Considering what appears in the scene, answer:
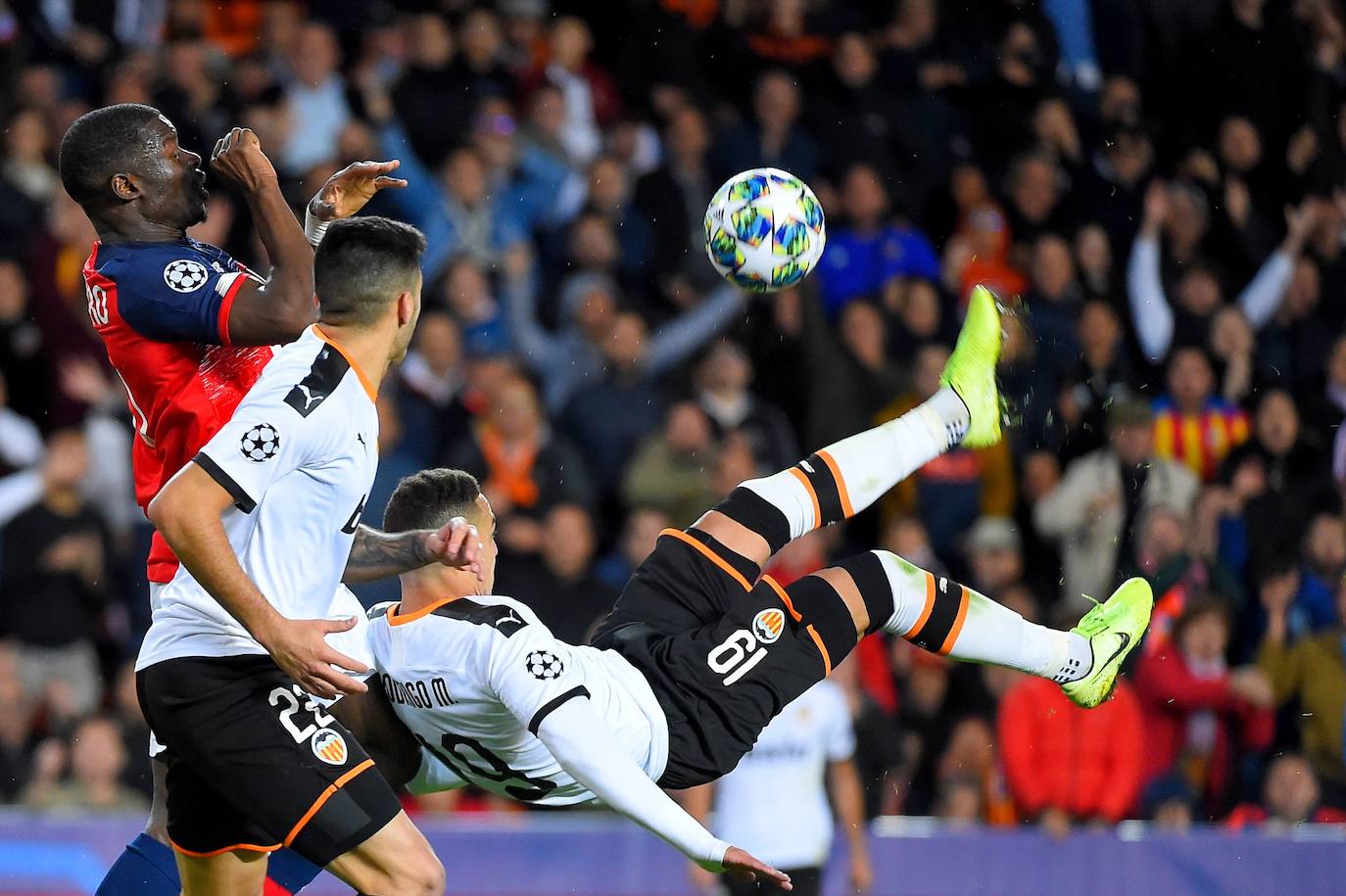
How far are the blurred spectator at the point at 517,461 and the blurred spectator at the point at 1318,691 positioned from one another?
3724mm

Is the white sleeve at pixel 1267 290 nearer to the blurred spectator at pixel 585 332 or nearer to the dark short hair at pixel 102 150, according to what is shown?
the blurred spectator at pixel 585 332

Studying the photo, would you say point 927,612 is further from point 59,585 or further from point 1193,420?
point 1193,420

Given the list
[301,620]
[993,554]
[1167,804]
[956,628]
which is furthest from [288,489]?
→ [1167,804]

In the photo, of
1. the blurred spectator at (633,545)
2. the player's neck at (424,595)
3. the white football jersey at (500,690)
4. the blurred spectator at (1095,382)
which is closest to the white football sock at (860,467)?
the white football jersey at (500,690)

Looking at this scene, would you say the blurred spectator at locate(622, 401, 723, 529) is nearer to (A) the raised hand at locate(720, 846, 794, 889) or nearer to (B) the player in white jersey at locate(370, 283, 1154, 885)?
(B) the player in white jersey at locate(370, 283, 1154, 885)

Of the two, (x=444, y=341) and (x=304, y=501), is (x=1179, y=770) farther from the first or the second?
(x=304, y=501)

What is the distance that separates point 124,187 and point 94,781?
474 centimetres

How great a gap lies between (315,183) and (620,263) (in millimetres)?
1786

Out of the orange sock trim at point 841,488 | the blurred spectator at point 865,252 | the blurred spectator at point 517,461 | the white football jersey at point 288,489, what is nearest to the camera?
the white football jersey at point 288,489

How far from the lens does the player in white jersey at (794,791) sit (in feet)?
27.9

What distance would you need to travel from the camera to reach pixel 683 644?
549 centimetres

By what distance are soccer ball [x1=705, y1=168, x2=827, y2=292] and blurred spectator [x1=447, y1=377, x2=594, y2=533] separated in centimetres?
329

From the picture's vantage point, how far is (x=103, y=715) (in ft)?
29.8

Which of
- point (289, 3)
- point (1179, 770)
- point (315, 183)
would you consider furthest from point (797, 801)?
point (289, 3)
